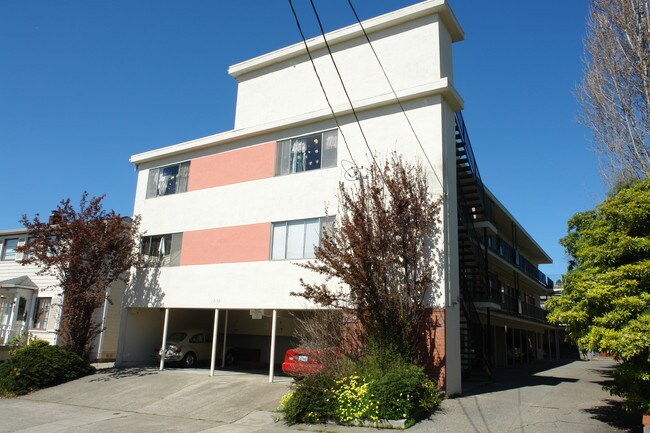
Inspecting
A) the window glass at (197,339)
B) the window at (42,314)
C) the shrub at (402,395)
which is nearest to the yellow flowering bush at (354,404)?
the shrub at (402,395)

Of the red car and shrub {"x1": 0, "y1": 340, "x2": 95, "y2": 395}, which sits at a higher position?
the red car

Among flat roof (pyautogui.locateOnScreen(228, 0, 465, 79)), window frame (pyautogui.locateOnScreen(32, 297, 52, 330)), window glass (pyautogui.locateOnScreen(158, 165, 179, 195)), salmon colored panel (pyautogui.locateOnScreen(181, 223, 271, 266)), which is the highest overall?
flat roof (pyautogui.locateOnScreen(228, 0, 465, 79))

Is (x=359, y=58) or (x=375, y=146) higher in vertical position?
(x=359, y=58)

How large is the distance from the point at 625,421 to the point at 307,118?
12226 mm

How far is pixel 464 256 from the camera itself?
1748cm

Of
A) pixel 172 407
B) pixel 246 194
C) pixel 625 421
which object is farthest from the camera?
pixel 246 194

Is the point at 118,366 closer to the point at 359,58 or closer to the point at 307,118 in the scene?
the point at 307,118

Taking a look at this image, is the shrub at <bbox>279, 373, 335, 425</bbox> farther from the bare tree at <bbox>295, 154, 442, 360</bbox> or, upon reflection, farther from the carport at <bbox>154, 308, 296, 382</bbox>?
the carport at <bbox>154, 308, 296, 382</bbox>

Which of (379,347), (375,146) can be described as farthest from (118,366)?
(375,146)

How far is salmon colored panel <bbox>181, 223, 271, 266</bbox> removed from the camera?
17438mm

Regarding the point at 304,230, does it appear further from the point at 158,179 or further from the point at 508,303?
the point at 508,303

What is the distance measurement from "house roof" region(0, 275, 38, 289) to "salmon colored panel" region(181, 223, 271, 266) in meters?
11.9

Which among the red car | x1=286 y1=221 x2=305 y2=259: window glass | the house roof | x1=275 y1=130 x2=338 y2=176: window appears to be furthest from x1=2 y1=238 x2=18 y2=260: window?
the red car

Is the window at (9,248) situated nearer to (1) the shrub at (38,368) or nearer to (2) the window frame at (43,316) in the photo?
(2) the window frame at (43,316)
